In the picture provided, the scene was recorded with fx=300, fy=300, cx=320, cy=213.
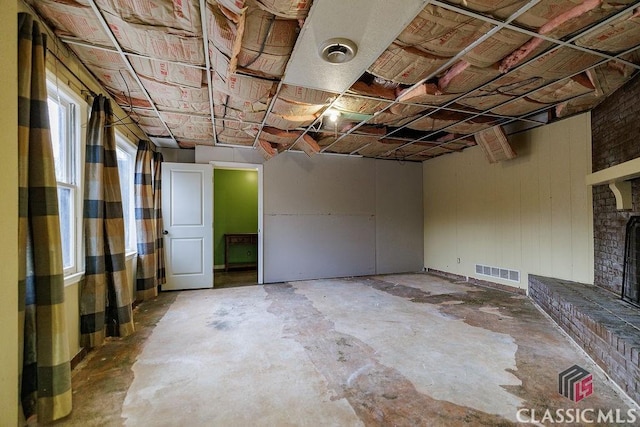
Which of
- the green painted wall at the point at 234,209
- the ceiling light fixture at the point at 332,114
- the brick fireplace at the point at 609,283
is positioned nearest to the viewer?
the brick fireplace at the point at 609,283

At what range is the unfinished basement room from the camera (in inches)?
67.6

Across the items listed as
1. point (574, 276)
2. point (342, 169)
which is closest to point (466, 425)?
point (574, 276)

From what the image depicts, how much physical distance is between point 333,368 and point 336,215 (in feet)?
12.4

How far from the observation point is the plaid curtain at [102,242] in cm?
252

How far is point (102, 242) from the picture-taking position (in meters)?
2.62

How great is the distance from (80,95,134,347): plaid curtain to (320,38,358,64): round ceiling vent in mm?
2029

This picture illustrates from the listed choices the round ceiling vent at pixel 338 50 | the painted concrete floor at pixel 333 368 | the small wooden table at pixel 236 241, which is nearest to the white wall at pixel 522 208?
the painted concrete floor at pixel 333 368

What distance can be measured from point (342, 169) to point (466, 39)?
3892mm

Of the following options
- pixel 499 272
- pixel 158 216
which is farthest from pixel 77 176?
pixel 499 272

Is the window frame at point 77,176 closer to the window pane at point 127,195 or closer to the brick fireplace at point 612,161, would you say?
the window pane at point 127,195

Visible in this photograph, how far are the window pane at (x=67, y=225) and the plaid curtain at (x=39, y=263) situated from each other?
35.5 inches

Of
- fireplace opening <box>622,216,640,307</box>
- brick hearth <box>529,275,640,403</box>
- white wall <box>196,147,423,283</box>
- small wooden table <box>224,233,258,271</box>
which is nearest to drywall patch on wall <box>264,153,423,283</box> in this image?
white wall <box>196,147,423,283</box>

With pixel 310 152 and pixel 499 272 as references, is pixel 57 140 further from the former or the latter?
pixel 499 272

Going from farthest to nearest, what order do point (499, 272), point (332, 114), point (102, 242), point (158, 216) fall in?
point (499, 272), point (158, 216), point (332, 114), point (102, 242)
